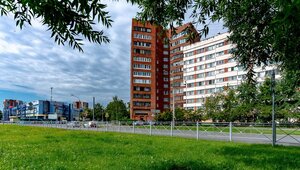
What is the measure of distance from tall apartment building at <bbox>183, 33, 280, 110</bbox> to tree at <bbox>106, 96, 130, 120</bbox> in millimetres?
21794

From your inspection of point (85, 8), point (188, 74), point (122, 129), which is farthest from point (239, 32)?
point (188, 74)

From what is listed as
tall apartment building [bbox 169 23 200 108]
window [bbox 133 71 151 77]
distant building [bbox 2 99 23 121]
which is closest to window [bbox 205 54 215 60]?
tall apartment building [bbox 169 23 200 108]

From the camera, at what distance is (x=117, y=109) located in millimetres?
101250

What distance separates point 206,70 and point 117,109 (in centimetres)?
3188

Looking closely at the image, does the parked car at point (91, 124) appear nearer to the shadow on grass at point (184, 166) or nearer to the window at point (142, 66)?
the window at point (142, 66)

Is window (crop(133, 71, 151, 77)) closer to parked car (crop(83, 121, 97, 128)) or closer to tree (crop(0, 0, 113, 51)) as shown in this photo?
parked car (crop(83, 121, 97, 128))

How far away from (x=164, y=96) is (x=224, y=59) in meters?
33.2

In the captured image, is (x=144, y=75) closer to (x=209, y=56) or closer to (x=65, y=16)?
(x=209, y=56)

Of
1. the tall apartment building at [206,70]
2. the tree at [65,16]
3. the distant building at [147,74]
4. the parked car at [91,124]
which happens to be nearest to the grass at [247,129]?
the tree at [65,16]

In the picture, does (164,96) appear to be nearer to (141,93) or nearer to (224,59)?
(141,93)

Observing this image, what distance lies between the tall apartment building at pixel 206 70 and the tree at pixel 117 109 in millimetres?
21794

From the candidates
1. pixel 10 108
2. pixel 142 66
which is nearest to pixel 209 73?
pixel 142 66

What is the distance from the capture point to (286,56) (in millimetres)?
3889

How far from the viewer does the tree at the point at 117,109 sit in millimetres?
100175
